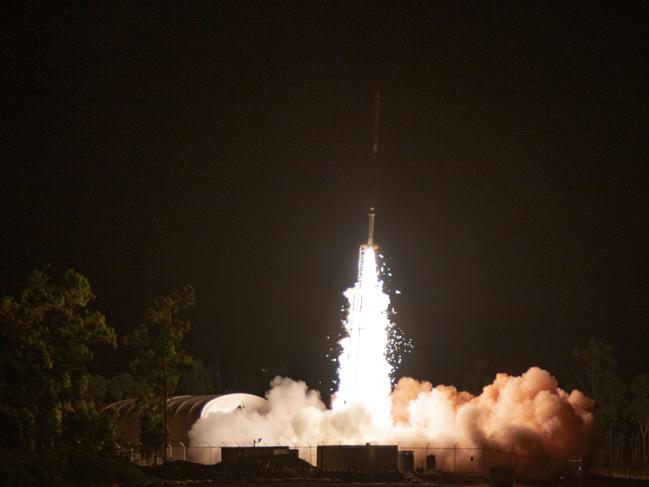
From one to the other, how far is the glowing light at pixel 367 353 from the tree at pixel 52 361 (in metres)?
21.7

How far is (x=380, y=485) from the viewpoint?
56.1m

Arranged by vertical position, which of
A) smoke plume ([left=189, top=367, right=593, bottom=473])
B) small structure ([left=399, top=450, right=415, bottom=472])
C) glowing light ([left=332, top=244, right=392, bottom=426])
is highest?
glowing light ([left=332, top=244, right=392, bottom=426])

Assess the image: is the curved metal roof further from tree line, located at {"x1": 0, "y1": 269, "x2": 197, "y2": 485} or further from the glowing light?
tree line, located at {"x1": 0, "y1": 269, "x2": 197, "y2": 485}

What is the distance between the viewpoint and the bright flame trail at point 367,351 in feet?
249

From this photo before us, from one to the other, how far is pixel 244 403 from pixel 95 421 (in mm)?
23560

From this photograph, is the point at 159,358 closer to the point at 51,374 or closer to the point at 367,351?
the point at 51,374

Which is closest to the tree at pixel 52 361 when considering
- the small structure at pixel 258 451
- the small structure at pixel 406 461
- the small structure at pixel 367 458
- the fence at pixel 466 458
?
the fence at pixel 466 458

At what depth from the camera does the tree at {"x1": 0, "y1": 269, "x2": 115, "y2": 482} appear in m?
57.2

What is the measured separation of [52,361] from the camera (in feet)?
195

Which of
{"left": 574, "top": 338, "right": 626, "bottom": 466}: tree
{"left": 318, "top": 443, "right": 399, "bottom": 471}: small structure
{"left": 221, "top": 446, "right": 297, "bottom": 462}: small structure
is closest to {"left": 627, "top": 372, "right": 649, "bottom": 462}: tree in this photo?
{"left": 574, "top": 338, "right": 626, "bottom": 466}: tree

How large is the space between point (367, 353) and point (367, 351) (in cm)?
16

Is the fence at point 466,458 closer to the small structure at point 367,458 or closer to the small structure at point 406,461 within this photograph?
Answer: the small structure at point 406,461

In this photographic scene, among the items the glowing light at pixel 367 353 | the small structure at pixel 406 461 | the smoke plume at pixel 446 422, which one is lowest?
the small structure at pixel 406 461

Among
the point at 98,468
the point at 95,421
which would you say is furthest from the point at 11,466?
the point at 95,421
